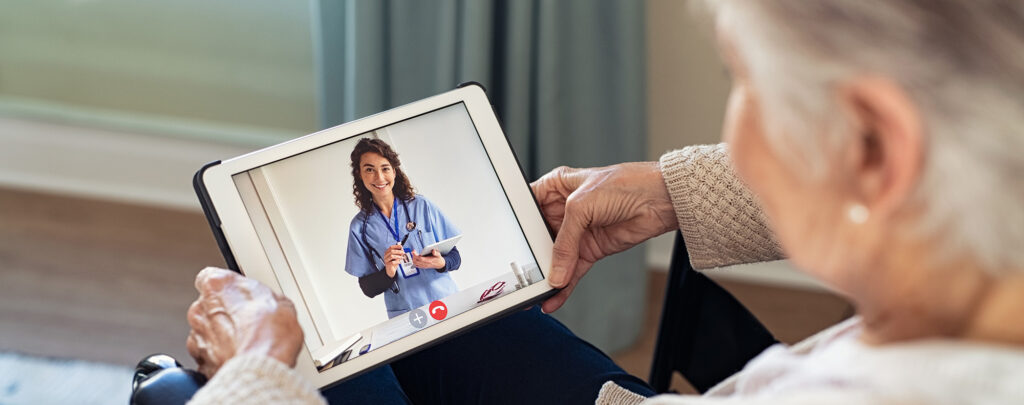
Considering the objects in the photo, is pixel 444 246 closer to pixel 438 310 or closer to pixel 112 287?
pixel 438 310

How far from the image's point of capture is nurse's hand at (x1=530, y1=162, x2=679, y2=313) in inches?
39.1

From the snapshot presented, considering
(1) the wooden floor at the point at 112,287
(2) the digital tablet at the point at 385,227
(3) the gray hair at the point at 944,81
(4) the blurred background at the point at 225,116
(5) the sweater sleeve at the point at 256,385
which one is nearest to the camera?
(3) the gray hair at the point at 944,81

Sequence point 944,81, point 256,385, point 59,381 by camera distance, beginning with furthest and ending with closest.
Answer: point 59,381, point 256,385, point 944,81

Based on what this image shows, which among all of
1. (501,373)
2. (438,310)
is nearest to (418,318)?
(438,310)

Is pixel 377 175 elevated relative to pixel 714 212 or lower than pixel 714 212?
elevated

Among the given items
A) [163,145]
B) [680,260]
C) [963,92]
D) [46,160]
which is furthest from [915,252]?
[46,160]

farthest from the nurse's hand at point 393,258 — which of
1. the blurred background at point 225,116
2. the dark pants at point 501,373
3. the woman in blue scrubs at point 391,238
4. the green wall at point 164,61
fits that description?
the green wall at point 164,61

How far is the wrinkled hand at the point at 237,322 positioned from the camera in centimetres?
75

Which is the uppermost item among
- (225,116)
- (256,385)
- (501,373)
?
(225,116)

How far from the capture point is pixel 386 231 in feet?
3.01

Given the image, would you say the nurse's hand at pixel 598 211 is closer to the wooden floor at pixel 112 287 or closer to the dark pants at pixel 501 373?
the dark pants at pixel 501 373

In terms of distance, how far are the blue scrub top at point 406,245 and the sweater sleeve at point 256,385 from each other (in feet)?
0.70

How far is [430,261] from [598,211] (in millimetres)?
220

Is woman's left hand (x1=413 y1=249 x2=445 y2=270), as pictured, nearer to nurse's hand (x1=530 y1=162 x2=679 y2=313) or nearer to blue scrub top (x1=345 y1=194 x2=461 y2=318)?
blue scrub top (x1=345 y1=194 x2=461 y2=318)
